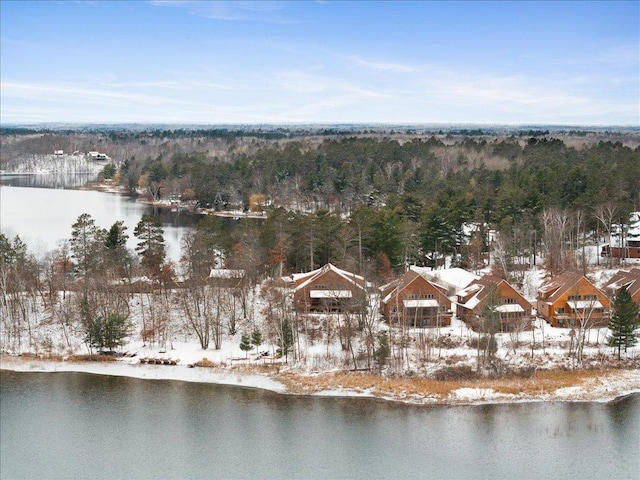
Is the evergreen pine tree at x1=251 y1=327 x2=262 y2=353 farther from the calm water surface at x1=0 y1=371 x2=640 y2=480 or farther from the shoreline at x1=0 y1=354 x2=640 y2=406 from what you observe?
the calm water surface at x1=0 y1=371 x2=640 y2=480

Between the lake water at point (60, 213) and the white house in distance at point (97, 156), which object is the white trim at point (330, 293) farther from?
the white house in distance at point (97, 156)

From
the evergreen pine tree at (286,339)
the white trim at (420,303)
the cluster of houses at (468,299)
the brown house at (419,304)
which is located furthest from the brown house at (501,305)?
the evergreen pine tree at (286,339)

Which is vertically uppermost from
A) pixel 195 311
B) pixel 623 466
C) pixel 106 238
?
pixel 106 238

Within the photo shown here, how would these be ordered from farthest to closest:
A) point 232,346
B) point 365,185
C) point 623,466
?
point 365,185 < point 232,346 < point 623,466

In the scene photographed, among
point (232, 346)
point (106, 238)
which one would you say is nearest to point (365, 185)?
point (106, 238)

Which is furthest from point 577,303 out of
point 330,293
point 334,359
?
point 334,359

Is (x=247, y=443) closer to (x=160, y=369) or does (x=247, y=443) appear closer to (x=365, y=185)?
(x=160, y=369)
